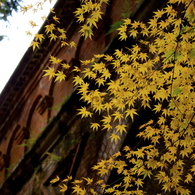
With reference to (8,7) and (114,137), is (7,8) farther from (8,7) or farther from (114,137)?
(114,137)

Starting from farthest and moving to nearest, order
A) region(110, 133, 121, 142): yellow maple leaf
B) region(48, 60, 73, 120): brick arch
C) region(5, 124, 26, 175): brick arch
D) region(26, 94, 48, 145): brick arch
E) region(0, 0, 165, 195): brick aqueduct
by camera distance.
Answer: region(5, 124, 26, 175): brick arch → region(26, 94, 48, 145): brick arch → region(48, 60, 73, 120): brick arch → region(0, 0, 165, 195): brick aqueduct → region(110, 133, 121, 142): yellow maple leaf

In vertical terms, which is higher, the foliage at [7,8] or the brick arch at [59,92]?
the foliage at [7,8]

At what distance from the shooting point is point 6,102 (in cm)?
1430

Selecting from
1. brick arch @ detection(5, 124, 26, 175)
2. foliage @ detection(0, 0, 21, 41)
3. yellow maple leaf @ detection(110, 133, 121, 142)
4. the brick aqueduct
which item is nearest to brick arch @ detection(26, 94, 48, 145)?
the brick aqueduct

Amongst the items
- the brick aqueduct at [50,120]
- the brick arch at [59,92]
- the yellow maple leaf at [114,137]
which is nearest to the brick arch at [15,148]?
the brick aqueduct at [50,120]

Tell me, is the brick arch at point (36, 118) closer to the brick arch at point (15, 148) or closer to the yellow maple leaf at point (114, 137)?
the brick arch at point (15, 148)

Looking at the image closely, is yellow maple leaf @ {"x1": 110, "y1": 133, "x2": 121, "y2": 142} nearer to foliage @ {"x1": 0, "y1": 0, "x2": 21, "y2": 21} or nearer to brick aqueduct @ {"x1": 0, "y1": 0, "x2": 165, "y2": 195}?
brick aqueduct @ {"x1": 0, "y1": 0, "x2": 165, "y2": 195}

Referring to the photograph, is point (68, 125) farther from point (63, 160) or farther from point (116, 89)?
point (116, 89)

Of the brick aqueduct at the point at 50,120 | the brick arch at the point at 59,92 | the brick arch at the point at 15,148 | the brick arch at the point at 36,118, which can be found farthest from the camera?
the brick arch at the point at 15,148

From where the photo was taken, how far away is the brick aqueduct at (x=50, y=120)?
8383mm

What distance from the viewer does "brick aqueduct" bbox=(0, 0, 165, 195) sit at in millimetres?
8383

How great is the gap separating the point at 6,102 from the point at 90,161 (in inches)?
274

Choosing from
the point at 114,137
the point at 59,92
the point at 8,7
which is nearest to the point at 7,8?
the point at 8,7

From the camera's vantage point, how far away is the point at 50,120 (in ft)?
32.4
